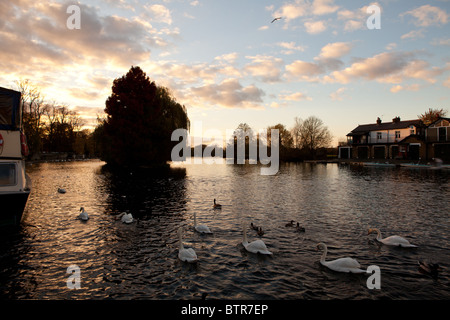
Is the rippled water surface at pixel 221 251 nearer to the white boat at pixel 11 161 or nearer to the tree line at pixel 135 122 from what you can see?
the white boat at pixel 11 161

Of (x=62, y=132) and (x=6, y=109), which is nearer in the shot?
(x=6, y=109)

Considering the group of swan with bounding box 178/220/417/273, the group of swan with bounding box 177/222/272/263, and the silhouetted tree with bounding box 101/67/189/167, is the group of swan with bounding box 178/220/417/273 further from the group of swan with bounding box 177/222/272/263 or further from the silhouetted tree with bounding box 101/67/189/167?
the silhouetted tree with bounding box 101/67/189/167

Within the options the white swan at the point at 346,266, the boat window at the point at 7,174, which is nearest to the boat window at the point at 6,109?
the boat window at the point at 7,174

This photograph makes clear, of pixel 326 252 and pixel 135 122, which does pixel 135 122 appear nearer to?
pixel 135 122

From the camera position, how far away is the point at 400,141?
68.8 m

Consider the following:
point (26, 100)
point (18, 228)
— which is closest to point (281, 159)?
point (26, 100)

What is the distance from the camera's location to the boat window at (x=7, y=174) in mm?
12312

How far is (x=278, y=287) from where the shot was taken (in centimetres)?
771

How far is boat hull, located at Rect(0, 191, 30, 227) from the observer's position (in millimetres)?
12000

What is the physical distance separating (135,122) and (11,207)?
39.1 m

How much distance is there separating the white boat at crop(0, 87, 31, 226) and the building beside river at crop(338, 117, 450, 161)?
254ft

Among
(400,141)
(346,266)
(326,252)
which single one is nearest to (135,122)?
(326,252)

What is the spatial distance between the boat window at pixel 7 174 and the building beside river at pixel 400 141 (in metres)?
77.7
